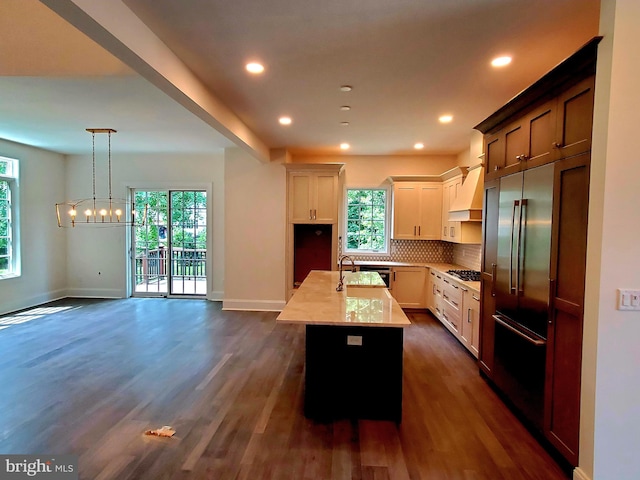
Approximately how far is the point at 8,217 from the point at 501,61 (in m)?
7.76

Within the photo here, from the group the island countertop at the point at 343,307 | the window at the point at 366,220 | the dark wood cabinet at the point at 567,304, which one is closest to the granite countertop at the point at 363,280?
the island countertop at the point at 343,307

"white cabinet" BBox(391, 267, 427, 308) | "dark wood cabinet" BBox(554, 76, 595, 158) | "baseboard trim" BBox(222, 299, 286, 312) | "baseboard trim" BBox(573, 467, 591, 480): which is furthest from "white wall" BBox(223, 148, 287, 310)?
"baseboard trim" BBox(573, 467, 591, 480)

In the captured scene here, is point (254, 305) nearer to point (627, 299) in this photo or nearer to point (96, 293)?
point (96, 293)

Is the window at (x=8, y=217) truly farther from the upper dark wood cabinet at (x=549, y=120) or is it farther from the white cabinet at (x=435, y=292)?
the upper dark wood cabinet at (x=549, y=120)

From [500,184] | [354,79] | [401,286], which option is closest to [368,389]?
[500,184]

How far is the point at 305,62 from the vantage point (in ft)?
8.93

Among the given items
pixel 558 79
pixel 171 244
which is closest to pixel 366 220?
pixel 171 244

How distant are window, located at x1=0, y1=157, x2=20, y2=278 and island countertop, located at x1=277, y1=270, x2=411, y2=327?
5.80 m

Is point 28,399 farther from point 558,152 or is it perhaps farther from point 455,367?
point 558,152

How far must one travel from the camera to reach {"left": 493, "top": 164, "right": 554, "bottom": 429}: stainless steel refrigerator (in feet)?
7.66

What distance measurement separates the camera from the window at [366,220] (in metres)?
6.66

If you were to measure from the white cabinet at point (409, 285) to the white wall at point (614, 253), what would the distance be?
13.1 feet

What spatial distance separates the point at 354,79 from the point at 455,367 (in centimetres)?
320

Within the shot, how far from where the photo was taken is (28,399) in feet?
9.58
